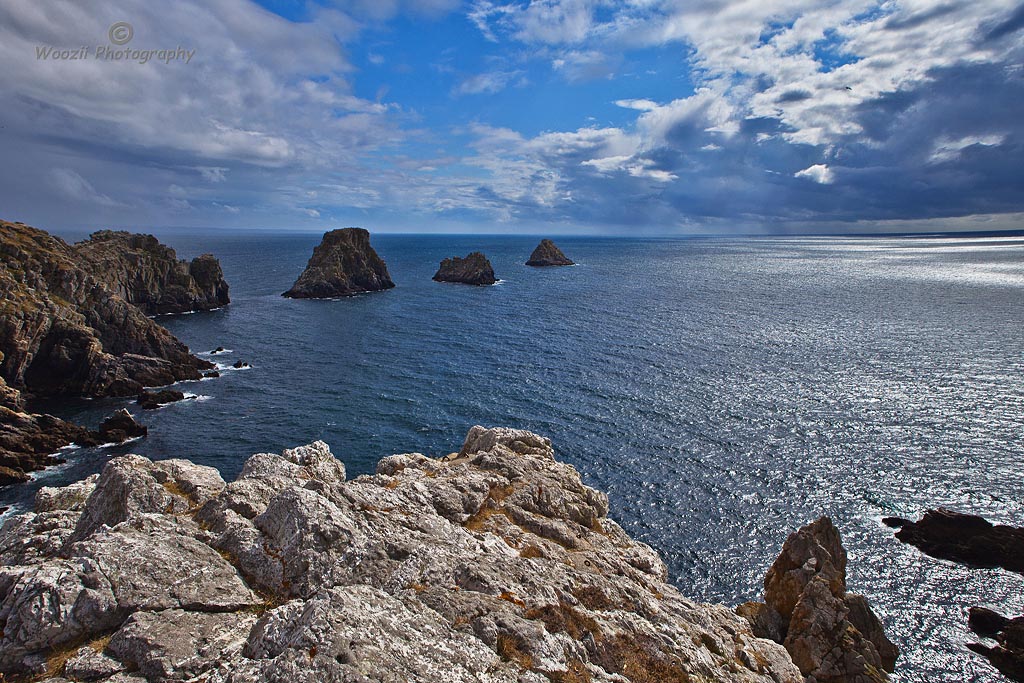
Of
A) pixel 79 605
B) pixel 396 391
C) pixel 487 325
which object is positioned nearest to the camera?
pixel 79 605

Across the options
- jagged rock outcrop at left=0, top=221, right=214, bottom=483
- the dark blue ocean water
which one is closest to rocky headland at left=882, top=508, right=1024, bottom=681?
the dark blue ocean water

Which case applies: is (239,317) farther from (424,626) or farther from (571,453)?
(424,626)

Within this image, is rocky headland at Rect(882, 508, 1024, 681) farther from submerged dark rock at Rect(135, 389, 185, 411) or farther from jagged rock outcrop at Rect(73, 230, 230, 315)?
jagged rock outcrop at Rect(73, 230, 230, 315)

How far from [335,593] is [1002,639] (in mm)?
39473

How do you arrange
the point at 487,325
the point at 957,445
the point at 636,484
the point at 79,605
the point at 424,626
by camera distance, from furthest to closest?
the point at 487,325, the point at 957,445, the point at 636,484, the point at 424,626, the point at 79,605

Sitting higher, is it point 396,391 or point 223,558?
point 223,558

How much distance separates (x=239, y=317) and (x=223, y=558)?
414 ft

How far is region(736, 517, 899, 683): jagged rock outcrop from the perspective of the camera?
23.3m

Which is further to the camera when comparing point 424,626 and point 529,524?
point 529,524

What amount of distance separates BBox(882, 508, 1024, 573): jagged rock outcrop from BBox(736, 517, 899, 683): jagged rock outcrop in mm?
15968

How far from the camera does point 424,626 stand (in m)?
14.2

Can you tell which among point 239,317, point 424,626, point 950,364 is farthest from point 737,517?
point 239,317

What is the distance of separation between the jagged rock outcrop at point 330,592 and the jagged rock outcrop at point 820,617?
452 cm

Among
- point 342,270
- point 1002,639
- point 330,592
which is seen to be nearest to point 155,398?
point 330,592
